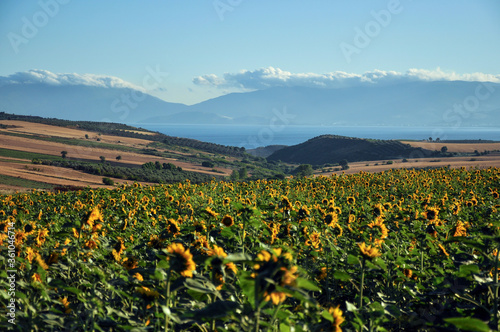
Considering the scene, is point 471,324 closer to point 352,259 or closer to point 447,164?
point 352,259

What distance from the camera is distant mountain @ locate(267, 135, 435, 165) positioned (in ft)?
259

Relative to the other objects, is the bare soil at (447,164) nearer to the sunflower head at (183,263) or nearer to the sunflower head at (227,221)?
the sunflower head at (227,221)

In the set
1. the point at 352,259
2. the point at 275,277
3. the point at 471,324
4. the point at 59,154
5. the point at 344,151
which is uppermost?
the point at 344,151

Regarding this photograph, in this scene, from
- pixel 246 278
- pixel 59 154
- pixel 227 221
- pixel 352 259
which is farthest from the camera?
pixel 59 154

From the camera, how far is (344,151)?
10162 cm

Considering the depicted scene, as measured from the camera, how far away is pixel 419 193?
44.0 feet

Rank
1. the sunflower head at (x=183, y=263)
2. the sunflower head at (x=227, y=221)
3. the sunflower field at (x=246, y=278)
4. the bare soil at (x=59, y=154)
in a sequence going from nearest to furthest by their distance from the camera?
1. the sunflower field at (x=246, y=278)
2. the sunflower head at (x=183, y=263)
3. the sunflower head at (x=227, y=221)
4. the bare soil at (x=59, y=154)

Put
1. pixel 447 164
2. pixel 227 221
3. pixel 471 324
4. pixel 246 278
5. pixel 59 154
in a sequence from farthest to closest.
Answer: pixel 59 154 → pixel 447 164 → pixel 227 221 → pixel 246 278 → pixel 471 324

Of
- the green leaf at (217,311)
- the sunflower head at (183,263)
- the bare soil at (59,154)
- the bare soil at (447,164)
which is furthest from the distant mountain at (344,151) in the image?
the green leaf at (217,311)

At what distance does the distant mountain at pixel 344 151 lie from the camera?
79012 mm

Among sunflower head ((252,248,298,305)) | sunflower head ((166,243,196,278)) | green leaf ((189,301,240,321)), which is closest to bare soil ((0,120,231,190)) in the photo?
sunflower head ((166,243,196,278))

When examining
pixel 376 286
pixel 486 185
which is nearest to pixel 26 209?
pixel 376 286

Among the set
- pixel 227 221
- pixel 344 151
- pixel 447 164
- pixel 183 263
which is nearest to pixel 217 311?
pixel 183 263

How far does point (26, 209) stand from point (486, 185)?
1769 centimetres
